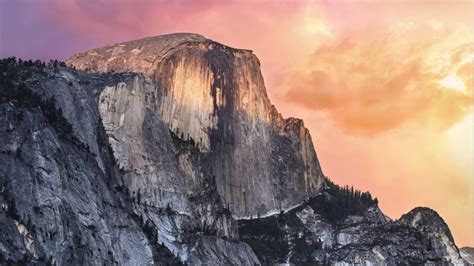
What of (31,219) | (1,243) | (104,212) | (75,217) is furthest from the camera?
(104,212)

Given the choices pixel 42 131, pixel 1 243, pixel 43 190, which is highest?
pixel 42 131

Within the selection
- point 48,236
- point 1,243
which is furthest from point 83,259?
point 1,243

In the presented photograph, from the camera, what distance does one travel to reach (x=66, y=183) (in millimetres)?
187500

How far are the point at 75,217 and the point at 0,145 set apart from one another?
19632mm

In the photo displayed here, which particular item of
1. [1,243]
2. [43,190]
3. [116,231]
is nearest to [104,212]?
[116,231]

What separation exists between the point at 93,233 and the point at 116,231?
1156 centimetres

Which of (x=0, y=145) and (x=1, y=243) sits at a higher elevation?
(x=0, y=145)

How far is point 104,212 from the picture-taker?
19588cm

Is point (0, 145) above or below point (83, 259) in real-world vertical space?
above

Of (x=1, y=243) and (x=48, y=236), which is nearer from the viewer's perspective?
(x=1, y=243)

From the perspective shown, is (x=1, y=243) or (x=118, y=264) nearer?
(x=1, y=243)

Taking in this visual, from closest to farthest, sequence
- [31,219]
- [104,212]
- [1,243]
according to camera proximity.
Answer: [1,243], [31,219], [104,212]

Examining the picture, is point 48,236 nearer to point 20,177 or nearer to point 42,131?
point 20,177

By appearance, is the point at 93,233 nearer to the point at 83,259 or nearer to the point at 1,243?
the point at 83,259
